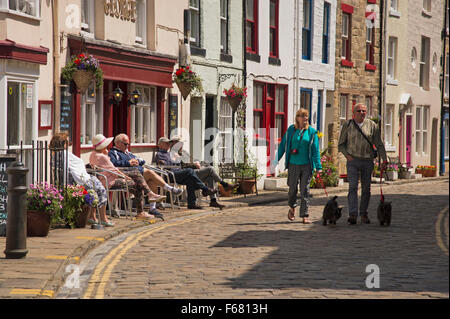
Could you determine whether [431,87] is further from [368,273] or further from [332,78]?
[368,273]

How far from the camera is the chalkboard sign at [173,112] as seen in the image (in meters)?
20.2

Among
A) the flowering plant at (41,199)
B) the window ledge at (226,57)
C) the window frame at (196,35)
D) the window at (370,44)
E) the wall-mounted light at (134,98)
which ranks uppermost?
the window at (370,44)

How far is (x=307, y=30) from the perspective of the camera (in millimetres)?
27859

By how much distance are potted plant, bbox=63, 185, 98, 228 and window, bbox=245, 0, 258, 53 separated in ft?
40.8

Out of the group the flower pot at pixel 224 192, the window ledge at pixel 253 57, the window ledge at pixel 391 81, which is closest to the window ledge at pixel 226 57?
the window ledge at pixel 253 57

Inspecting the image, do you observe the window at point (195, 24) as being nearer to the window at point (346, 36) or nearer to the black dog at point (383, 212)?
the black dog at point (383, 212)

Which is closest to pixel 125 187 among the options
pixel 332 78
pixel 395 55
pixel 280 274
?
pixel 280 274

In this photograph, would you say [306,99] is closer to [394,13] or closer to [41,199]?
[394,13]

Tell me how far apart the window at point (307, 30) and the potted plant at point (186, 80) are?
8.66 meters

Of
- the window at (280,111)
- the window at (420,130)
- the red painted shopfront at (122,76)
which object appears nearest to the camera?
the red painted shopfront at (122,76)

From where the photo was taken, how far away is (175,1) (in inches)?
798

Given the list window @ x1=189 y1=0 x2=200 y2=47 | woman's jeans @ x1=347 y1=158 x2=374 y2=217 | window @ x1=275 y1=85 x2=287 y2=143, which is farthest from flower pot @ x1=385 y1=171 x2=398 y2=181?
woman's jeans @ x1=347 y1=158 x2=374 y2=217

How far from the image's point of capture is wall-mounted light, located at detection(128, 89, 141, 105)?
18000 mm

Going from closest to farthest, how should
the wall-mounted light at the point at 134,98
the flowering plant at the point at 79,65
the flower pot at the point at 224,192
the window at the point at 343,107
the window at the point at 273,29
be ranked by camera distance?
1. the flowering plant at the point at 79,65
2. the wall-mounted light at the point at 134,98
3. the flower pot at the point at 224,192
4. the window at the point at 273,29
5. the window at the point at 343,107
